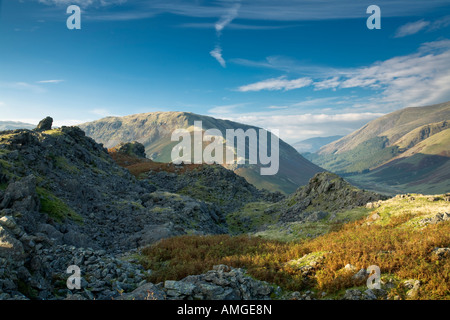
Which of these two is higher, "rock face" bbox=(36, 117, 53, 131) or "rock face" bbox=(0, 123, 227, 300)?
"rock face" bbox=(36, 117, 53, 131)

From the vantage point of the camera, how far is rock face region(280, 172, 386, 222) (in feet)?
126

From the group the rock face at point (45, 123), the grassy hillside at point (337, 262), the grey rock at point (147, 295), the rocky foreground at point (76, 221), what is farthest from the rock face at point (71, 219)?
the rock face at point (45, 123)

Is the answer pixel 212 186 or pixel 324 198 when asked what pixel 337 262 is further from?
pixel 212 186

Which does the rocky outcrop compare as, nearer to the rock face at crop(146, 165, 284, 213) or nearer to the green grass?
the green grass

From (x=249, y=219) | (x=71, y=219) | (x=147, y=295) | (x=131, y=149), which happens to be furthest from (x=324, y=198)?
(x=131, y=149)

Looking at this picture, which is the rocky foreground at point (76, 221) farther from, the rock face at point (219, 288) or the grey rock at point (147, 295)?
the grey rock at point (147, 295)

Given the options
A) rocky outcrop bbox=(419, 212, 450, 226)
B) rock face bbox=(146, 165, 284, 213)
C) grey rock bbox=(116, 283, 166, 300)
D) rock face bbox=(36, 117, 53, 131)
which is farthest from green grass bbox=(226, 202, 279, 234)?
rock face bbox=(36, 117, 53, 131)

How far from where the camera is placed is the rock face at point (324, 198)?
3834cm

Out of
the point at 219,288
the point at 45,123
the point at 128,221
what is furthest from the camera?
the point at 45,123

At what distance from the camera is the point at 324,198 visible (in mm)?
46000

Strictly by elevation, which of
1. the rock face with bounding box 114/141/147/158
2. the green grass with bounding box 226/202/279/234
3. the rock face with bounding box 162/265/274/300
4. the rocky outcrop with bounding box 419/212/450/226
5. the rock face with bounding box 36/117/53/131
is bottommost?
the green grass with bounding box 226/202/279/234
